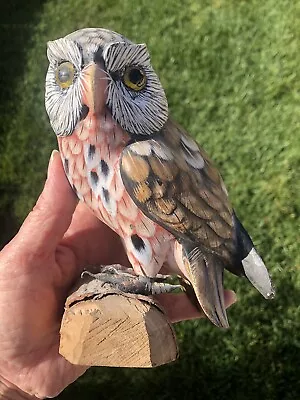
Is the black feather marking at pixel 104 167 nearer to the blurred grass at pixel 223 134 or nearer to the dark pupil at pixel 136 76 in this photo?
the dark pupil at pixel 136 76

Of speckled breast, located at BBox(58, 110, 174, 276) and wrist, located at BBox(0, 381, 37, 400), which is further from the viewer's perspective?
wrist, located at BBox(0, 381, 37, 400)

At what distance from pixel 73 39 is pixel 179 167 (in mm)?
296

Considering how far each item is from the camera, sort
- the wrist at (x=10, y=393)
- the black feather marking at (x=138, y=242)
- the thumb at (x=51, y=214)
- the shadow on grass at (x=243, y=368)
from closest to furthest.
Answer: the black feather marking at (x=138, y=242) < the thumb at (x=51, y=214) < the wrist at (x=10, y=393) < the shadow on grass at (x=243, y=368)

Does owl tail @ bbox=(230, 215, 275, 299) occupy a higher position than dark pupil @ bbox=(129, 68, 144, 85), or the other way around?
dark pupil @ bbox=(129, 68, 144, 85)

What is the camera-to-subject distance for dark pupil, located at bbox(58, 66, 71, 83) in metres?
1.13

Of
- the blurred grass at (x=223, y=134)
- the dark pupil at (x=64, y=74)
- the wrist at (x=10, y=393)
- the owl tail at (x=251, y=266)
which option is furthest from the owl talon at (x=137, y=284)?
the blurred grass at (x=223, y=134)

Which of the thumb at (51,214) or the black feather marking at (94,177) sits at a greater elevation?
the black feather marking at (94,177)

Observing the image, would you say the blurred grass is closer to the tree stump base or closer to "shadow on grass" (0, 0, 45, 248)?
"shadow on grass" (0, 0, 45, 248)

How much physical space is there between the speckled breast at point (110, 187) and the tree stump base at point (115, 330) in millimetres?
86

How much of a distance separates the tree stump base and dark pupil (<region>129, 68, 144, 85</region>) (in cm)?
38

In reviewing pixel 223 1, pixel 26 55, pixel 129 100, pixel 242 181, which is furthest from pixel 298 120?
pixel 129 100

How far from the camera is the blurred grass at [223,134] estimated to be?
2115mm

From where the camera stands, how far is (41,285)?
1.38 m

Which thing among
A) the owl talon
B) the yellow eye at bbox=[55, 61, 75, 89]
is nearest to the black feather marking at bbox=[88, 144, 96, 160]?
the yellow eye at bbox=[55, 61, 75, 89]
